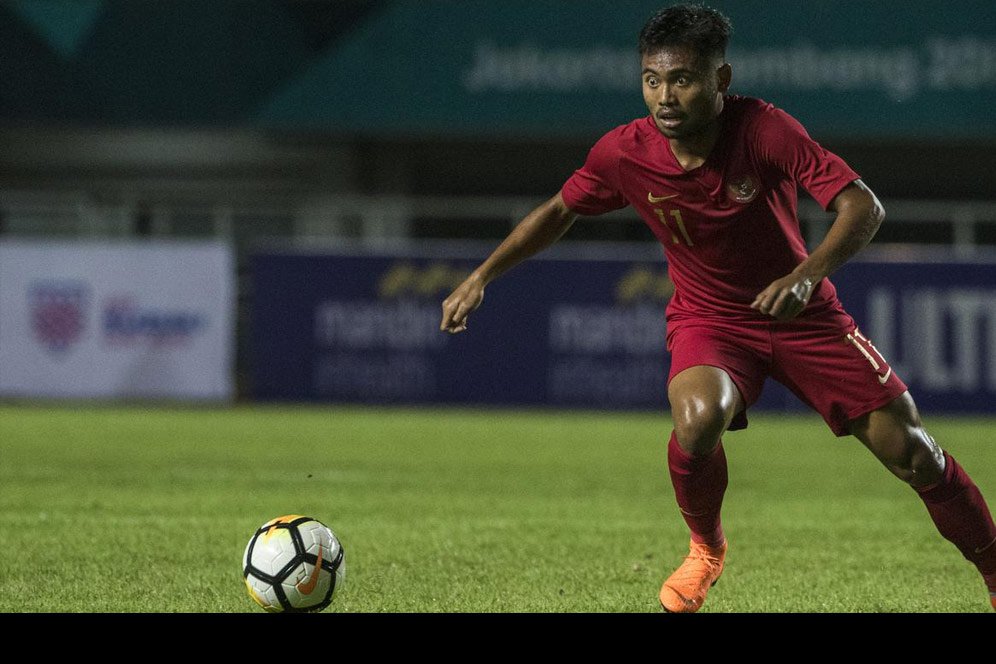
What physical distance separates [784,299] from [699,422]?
2.27 feet

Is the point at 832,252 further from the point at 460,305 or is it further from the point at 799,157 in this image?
the point at 460,305

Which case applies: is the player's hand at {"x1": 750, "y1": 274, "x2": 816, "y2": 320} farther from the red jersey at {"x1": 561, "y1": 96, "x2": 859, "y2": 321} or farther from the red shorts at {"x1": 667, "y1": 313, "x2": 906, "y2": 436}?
the red shorts at {"x1": 667, "y1": 313, "x2": 906, "y2": 436}

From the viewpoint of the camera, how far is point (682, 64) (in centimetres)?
533

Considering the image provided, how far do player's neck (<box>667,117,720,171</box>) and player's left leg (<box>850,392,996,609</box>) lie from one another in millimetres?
1085

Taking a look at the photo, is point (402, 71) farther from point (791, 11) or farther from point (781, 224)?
point (781, 224)

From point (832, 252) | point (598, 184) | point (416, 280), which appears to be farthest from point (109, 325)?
point (832, 252)

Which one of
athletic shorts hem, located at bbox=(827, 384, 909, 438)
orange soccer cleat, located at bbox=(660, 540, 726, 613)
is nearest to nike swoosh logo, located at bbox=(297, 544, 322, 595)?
orange soccer cleat, located at bbox=(660, 540, 726, 613)

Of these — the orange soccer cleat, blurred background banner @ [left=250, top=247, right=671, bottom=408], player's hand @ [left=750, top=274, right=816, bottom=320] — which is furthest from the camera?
blurred background banner @ [left=250, top=247, right=671, bottom=408]

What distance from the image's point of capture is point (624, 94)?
21.6 meters

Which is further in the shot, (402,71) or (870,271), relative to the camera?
(402,71)

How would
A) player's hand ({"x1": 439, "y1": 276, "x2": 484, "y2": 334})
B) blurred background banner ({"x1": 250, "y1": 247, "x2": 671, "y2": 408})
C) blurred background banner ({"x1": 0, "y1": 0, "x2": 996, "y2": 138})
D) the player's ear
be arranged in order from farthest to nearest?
blurred background banner ({"x1": 0, "y1": 0, "x2": 996, "y2": 138})
blurred background banner ({"x1": 250, "y1": 247, "x2": 671, "y2": 408})
player's hand ({"x1": 439, "y1": 276, "x2": 484, "y2": 334})
the player's ear

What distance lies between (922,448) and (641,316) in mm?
11964

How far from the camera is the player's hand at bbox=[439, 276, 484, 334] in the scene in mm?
5770
